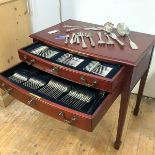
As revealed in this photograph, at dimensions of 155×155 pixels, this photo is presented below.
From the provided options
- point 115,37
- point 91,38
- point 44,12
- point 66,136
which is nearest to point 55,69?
point 91,38

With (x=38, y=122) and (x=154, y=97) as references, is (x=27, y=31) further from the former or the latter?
(x=154, y=97)

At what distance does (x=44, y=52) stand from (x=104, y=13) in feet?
2.08

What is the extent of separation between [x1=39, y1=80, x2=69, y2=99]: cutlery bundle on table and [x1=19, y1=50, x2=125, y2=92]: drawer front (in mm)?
105

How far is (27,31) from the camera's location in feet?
5.72

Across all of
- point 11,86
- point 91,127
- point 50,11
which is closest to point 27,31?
point 50,11

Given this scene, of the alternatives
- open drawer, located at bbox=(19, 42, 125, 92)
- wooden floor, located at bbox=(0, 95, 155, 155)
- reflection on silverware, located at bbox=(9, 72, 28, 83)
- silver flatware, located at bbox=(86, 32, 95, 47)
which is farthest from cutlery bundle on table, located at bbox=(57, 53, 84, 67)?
wooden floor, located at bbox=(0, 95, 155, 155)

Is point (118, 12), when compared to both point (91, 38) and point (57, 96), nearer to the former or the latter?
point (91, 38)

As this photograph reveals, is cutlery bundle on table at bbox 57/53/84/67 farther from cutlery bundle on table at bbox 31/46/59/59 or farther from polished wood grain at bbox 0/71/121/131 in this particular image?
polished wood grain at bbox 0/71/121/131

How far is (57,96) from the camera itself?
41.9 inches

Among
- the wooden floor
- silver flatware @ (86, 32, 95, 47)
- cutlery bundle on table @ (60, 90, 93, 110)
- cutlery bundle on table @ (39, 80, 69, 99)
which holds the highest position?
silver flatware @ (86, 32, 95, 47)

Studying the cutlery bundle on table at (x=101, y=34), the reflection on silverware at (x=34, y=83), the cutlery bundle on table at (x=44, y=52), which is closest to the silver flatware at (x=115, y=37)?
the cutlery bundle on table at (x=101, y=34)

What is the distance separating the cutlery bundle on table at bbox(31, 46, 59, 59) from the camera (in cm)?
115

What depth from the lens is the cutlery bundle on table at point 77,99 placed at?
1.04 meters

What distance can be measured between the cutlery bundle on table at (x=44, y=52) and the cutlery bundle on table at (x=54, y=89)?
0.49ft
